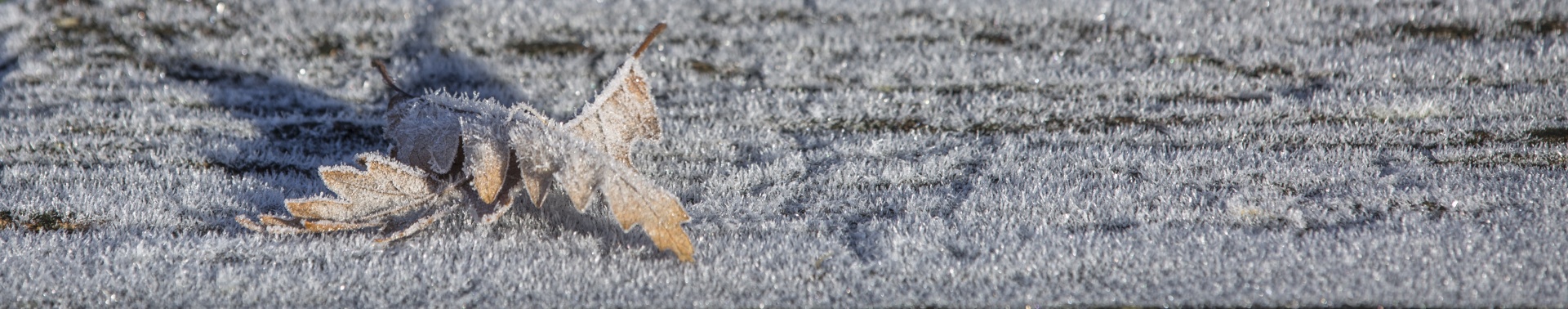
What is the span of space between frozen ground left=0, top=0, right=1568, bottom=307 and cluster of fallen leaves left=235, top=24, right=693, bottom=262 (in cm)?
4

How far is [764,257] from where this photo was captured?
1164mm

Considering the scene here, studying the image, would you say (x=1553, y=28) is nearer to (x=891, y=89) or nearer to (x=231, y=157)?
(x=891, y=89)

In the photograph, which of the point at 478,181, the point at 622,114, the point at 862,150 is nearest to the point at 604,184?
the point at 478,181

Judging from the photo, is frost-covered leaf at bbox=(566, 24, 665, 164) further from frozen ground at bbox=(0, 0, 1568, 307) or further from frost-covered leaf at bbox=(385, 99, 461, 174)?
frost-covered leaf at bbox=(385, 99, 461, 174)

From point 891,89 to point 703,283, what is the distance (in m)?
0.69

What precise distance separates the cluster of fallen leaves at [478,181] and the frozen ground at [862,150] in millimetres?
35

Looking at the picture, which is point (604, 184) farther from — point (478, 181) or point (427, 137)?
point (427, 137)

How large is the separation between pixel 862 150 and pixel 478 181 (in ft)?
1.91

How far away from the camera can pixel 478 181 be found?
1.19 meters

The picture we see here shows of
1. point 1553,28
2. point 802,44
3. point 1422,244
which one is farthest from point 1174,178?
point 1553,28

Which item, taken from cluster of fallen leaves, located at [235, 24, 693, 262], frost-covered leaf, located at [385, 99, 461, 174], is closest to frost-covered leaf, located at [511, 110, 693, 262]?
cluster of fallen leaves, located at [235, 24, 693, 262]

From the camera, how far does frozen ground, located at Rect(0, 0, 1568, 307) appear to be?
110 cm

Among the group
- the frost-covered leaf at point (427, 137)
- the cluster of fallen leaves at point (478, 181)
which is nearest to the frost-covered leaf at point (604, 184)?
the cluster of fallen leaves at point (478, 181)

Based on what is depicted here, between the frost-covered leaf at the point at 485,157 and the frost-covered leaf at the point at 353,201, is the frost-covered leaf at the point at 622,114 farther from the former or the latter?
the frost-covered leaf at the point at 353,201
